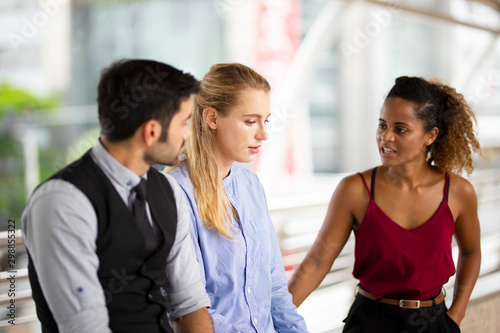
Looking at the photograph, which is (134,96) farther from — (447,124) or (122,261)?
(447,124)

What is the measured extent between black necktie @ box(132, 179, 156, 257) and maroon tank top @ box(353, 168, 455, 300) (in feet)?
2.91

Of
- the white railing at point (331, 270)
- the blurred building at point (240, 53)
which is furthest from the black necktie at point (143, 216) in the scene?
the blurred building at point (240, 53)

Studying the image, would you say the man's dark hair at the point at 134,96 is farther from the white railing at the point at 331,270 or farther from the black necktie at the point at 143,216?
the white railing at the point at 331,270

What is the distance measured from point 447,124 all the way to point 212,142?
3.00 feet

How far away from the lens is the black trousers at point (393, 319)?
1.77 metres

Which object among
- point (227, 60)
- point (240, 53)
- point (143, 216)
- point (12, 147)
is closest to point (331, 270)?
point (143, 216)

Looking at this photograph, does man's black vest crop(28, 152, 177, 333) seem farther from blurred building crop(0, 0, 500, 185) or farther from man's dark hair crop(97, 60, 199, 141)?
blurred building crop(0, 0, 500, 185)

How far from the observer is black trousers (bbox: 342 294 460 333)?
1.77 m

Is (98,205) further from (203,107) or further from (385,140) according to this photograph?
(385,140)

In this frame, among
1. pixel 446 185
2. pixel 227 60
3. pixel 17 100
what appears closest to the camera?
pixel 446 185

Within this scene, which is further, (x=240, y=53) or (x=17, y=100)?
(x=240, y=53)

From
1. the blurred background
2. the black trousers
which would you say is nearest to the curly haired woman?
the black trousers

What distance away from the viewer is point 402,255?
1.79 m

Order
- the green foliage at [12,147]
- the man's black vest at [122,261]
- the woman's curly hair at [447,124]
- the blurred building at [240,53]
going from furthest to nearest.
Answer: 1. the blurred building at [240,53]
2. the green foliage at [12,147]
3. the woman's curly hair at [447,124]
4. the man's black vest at [122,261]
